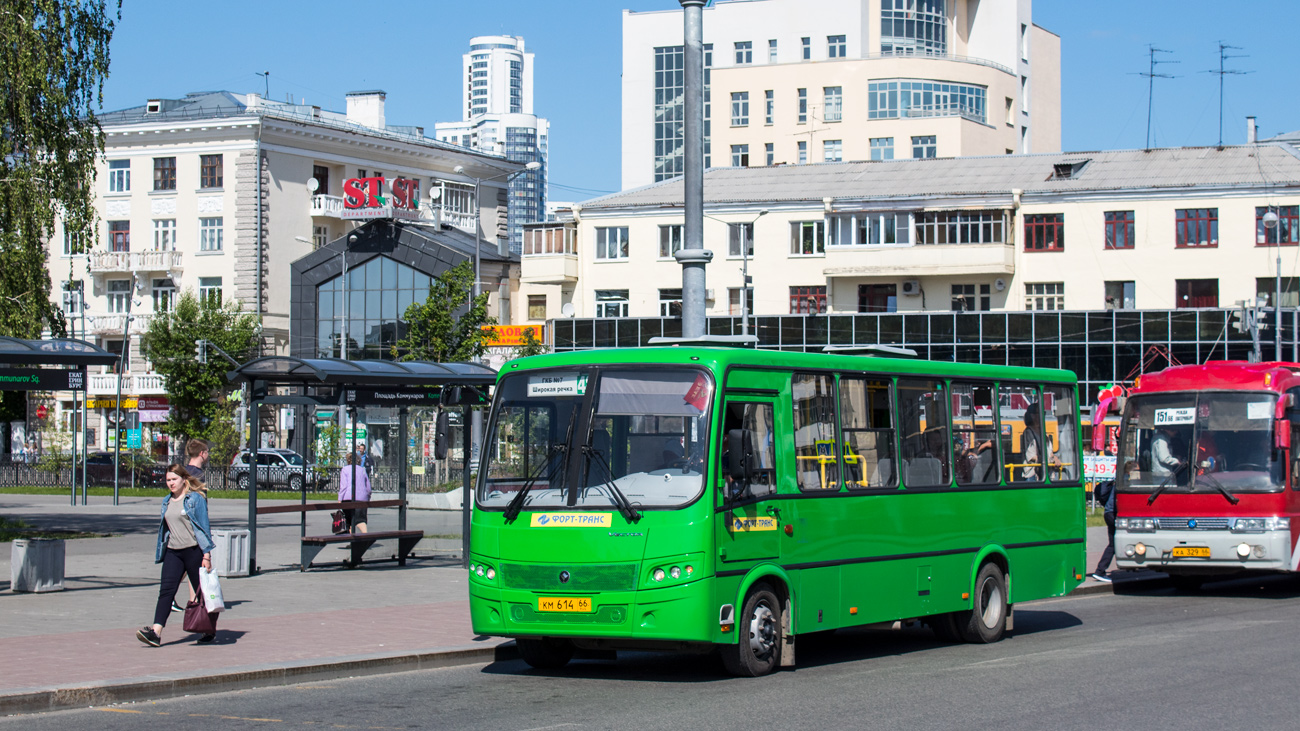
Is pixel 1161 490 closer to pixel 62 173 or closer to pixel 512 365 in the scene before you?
pixel 512 365

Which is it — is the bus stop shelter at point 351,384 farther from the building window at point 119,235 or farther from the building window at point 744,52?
the building window at point 744,52

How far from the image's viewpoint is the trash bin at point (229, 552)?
19766 millimetres

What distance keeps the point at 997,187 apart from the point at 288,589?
53551mm

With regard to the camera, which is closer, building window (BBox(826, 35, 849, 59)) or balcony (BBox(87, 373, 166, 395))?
balcony (BBox(87, 373, 166, 395))

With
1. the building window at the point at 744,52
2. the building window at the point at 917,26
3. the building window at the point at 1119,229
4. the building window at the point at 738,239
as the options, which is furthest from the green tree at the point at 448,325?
the building window at the point at 744,52

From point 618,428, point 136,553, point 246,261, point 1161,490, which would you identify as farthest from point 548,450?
point 246,261

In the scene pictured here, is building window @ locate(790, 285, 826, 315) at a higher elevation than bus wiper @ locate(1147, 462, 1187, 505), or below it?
higher

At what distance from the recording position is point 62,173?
26.8 meters

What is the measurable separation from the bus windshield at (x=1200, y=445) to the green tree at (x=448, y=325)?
3752 centimetres

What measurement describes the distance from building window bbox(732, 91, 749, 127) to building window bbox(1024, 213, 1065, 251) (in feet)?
120

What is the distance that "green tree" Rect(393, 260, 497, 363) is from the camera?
56438 millimetres

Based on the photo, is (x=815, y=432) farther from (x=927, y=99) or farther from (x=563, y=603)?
(x=927, y=99)

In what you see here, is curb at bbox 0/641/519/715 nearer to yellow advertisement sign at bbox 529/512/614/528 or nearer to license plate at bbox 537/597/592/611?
license plate at bbox 537/597/592/611

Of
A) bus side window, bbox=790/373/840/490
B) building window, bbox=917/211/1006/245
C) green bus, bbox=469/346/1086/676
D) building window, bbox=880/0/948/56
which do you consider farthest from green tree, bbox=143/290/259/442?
bus side window, bbox=790/373/840/490
